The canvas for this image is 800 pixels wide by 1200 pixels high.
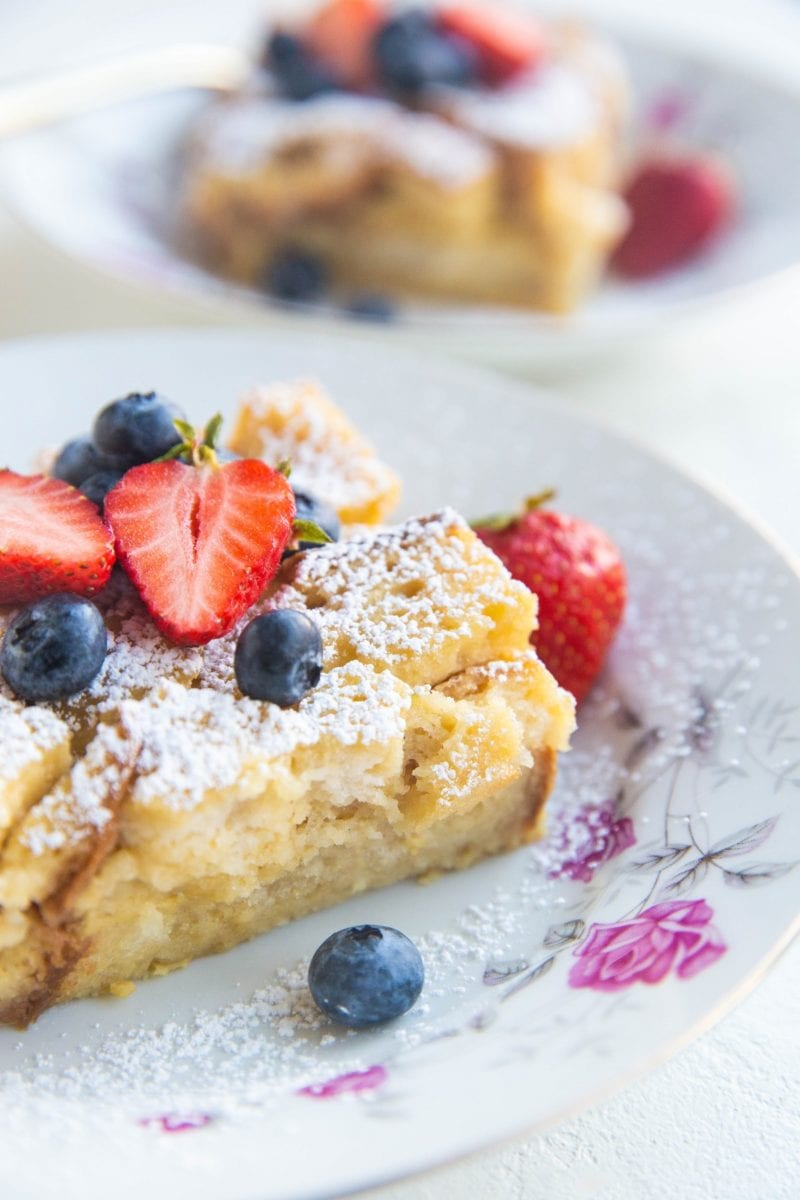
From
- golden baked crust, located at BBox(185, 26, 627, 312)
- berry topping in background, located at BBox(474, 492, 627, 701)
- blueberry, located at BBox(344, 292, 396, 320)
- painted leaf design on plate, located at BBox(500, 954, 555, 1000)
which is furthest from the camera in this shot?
golden baked crust, located at BBox(185, 26, 627, 312)

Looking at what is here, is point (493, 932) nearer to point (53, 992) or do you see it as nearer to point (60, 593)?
point (53, 992)

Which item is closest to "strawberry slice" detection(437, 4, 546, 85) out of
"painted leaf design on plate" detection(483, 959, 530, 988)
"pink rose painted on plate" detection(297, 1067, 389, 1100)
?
"painted leaf design on plate" detection(483, 959, 530, 988)

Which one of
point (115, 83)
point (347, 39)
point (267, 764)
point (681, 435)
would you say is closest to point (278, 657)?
point (267, 764)

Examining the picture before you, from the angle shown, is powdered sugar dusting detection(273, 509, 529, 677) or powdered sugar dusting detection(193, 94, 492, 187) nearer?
powdered sugar dusting detection(273, 509, 529, 677)

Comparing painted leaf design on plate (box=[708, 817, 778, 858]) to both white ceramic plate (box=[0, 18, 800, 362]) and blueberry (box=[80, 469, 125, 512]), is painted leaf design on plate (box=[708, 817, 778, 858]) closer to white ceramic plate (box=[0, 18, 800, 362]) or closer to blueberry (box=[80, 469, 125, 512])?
blueberry (box=[80, 469, 125, 512])

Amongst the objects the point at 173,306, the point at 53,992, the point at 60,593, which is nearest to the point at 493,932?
the point at 53,992

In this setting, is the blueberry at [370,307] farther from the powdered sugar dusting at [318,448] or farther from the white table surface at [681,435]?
the powdered sugar dusting at [318,448]
